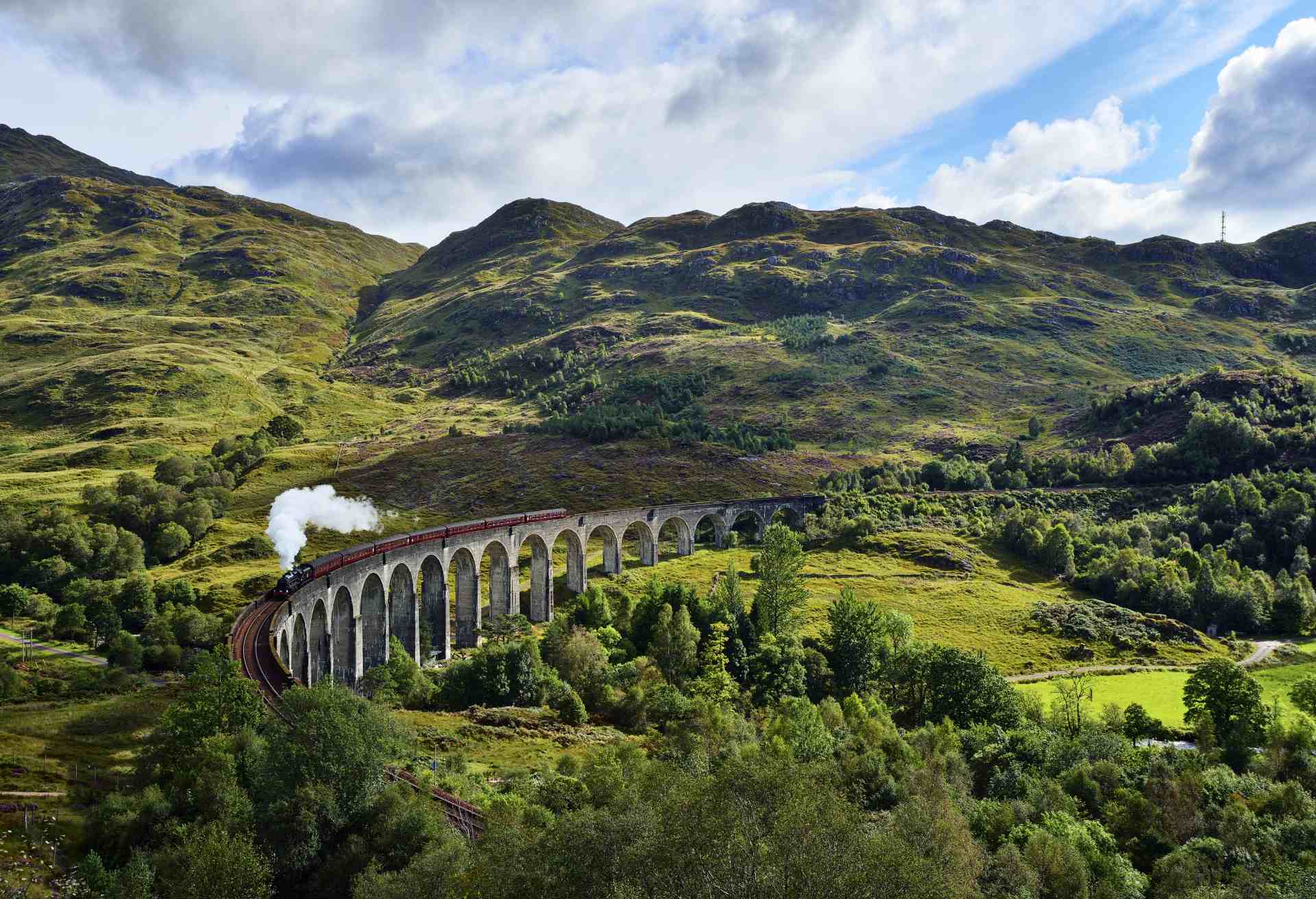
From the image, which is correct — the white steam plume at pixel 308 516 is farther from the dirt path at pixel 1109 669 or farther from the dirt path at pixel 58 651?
the dirt path at pixel 1109 669

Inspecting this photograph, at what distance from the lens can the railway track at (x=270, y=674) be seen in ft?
106

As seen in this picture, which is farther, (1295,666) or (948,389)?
(948,389)

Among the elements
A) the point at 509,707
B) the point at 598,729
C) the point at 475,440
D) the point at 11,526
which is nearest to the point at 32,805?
the point at 509,707

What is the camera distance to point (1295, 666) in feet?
228

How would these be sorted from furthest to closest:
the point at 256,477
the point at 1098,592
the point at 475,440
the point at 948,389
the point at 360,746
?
the point at 948,389
the point at 475,440
the point at 256,477
the point at 1098,592
the point at 360,746

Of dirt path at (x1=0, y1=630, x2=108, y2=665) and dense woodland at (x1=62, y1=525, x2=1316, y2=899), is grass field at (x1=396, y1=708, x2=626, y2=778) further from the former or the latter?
dirt path at (x1=0, y1=630, x2=108, y2=665)

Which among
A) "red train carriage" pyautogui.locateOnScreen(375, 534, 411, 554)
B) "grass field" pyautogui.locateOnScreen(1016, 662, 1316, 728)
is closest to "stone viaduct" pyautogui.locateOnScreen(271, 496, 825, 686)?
"red train carriage" pyautogui.locateOnScreen(375, 534, 411, 554)

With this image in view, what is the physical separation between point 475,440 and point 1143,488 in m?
103

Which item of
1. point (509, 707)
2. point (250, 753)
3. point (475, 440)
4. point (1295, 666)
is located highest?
point (475, 440)

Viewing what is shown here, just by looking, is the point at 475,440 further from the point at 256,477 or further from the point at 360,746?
the point at 360,746

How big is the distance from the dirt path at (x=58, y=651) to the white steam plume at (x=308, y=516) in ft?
44.0

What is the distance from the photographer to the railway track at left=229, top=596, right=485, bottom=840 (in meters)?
32.4

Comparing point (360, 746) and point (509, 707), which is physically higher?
point (360, 746)

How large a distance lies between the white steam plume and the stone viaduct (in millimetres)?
5358
